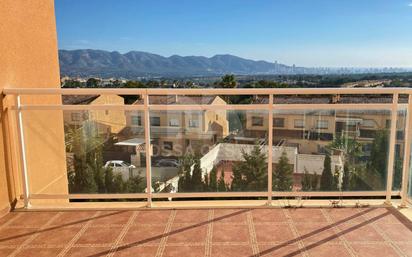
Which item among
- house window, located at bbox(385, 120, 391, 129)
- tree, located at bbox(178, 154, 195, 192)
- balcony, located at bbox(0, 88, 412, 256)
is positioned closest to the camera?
balcony, located at bbox(0, 88, 412, 256)

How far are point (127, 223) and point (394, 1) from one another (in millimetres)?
28799

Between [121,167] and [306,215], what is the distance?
196 cm

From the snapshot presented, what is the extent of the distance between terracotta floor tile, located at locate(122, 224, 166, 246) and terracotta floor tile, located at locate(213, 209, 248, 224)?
54cm

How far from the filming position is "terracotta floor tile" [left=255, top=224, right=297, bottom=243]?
2.75 metres

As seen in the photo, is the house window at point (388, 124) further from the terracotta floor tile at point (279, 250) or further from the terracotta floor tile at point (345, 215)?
the terracotta floor tile at point (279, 250)

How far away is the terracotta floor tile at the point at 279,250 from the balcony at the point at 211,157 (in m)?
0.40

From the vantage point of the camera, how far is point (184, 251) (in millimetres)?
2588

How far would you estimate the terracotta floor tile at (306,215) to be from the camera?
3.15m

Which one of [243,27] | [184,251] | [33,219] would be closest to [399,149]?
[184,251]

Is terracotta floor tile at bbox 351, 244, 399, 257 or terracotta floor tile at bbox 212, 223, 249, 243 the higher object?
terracotta floor tile at bbox 351, 244, 399, 257

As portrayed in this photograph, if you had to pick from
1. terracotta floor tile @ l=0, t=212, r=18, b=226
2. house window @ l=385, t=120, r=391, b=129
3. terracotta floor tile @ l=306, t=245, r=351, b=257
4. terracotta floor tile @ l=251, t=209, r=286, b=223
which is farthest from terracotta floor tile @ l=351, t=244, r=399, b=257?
terracotta floor tile @ l=0, t=212, r=18, b=226

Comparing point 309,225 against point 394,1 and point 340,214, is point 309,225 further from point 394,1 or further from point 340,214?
point 394,1

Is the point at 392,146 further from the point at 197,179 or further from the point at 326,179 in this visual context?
the point at 197,179

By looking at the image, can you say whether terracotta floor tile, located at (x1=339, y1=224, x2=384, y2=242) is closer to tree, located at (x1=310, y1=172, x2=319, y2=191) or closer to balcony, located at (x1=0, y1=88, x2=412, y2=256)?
balcony, located at (x1=0, y1=88, x2=412, y2=256)
